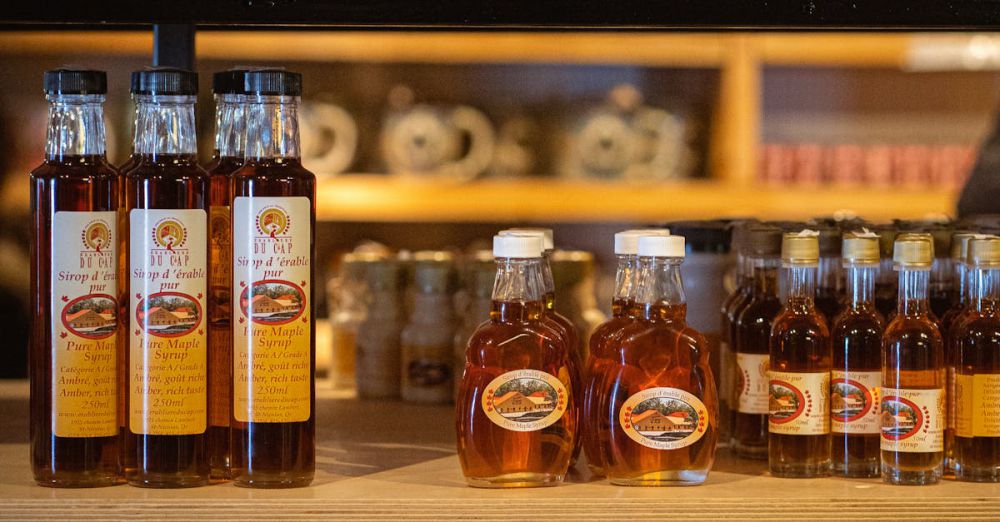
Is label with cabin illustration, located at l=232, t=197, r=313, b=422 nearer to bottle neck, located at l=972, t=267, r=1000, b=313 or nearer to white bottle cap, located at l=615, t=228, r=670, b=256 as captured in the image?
white bottle cap, located at l=615, t=228, r=670, b=256

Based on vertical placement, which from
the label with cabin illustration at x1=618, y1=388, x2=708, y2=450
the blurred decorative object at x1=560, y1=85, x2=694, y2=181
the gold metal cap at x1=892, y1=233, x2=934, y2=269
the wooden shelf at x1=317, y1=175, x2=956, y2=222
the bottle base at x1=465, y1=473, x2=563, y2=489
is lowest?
the bottle base at x1=465, y1=473, x2=563, y2=489

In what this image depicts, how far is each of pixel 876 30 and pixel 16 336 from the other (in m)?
2.84

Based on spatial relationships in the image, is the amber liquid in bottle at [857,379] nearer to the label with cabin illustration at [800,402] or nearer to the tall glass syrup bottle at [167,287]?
the label with cabin illustration at [800,402]

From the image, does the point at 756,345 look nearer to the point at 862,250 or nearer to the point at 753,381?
the point at 753,381

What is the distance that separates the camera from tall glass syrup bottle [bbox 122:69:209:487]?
97 centimetres

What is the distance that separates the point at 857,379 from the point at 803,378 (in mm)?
47

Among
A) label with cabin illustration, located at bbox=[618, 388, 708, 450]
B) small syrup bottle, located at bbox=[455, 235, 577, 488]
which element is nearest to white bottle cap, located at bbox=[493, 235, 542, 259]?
small syrup bottle, located at bbox=[455, 235, 577, 488]

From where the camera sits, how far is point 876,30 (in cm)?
108

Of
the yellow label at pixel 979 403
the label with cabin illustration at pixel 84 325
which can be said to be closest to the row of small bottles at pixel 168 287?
the label with cabin illustration at pixel 84 325

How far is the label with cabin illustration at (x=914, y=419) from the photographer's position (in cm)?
99

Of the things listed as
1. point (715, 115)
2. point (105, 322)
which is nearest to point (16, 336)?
point (715, 115)

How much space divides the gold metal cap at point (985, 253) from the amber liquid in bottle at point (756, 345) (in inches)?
6.9

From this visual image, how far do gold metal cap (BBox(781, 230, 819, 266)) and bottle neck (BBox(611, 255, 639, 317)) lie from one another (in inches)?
5.5

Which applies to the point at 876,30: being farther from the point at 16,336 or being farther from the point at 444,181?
the point at 16,336
